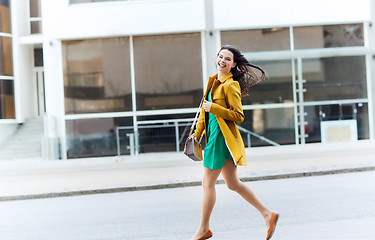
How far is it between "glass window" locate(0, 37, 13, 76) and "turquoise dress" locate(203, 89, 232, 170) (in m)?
15.1

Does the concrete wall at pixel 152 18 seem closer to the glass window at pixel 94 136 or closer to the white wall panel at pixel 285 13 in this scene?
the white wall panel at pixel 285 13

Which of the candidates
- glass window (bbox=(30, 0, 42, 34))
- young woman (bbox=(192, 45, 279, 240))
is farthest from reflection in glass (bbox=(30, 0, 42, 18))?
young woman (bbox=(192, 45, 279, 240))

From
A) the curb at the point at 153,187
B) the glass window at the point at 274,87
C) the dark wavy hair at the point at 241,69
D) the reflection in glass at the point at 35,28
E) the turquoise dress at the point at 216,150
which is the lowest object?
the curb at the point at 153,187

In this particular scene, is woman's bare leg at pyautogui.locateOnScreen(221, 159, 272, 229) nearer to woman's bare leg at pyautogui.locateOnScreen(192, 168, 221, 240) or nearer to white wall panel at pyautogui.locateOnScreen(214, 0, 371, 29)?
woman's bare leg at pyautogui.locateOnScreen(192, 168, 221, 240)

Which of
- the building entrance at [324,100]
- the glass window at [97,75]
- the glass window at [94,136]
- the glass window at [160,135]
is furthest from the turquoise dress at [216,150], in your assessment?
the building entrance at [324,100]

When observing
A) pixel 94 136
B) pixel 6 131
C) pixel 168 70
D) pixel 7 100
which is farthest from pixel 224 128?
pixel 7 100

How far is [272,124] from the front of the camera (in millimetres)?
16562

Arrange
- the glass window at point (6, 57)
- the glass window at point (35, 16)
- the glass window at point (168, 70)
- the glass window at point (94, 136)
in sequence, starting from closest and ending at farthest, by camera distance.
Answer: the glass window at point (94, 136), the glass window at point (168, 70), the glass window at point (6, 57), the glass window at point (35, 16)

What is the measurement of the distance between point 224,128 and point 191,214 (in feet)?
7.78

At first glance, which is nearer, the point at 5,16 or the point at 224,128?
the point at 224,128

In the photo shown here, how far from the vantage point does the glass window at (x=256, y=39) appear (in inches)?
650

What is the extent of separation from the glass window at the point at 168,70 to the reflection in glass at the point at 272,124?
6.35 ft

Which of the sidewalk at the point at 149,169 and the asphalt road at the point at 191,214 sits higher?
the sidewalk at the point at 149,169

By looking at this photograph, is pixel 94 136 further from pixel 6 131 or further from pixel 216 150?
pixel 216 150
